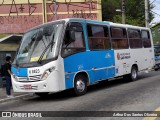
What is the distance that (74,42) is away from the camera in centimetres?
1230

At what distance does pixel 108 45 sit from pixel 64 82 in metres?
3.83

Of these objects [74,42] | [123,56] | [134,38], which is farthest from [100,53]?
[134,38]

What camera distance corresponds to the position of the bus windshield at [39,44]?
11.5 meters

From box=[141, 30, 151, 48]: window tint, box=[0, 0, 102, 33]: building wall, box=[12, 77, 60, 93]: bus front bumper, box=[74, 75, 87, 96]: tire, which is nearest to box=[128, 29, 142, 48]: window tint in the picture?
box=[141, 30, 151, 48]: window tint

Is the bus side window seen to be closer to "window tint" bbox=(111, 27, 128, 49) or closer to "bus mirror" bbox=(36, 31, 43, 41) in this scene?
"bus mirror" bbox=(36, 31, 43, 41)

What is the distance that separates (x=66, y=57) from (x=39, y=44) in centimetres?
108

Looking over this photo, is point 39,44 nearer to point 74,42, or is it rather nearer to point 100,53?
point 74,42

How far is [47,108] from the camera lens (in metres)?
10.2

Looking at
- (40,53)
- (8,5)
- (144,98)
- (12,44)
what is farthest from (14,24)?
(144,98)

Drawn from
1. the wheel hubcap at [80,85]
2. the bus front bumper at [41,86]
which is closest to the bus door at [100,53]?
the wheel hubcap at [80,85]

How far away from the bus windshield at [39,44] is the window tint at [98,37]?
1832 mm

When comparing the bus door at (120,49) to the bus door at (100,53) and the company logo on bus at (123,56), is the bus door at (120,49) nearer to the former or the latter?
the company logo on bus at (123,56)

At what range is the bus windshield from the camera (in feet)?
37.9

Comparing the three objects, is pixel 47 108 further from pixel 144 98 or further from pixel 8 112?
pixel 144 98
